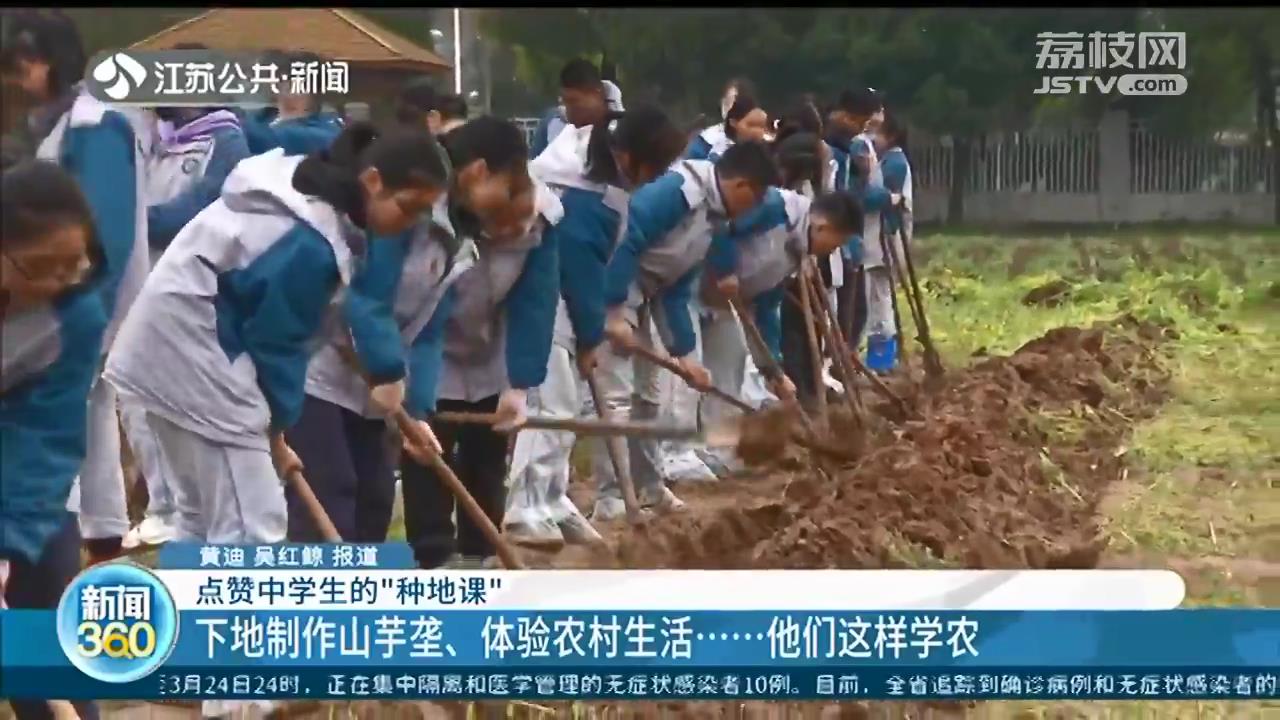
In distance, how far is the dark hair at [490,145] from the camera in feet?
11.8

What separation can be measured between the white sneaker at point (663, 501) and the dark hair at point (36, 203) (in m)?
1.58

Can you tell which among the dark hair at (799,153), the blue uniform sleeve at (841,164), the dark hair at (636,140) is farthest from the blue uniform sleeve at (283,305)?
the blue uniform sleeve at (841,164)

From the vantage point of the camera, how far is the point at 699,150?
3.68m

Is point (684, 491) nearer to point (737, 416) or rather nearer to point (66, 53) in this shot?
point (737, 416)

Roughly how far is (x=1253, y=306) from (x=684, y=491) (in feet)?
4.96

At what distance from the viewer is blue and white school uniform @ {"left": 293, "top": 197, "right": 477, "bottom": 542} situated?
3695 millimetres

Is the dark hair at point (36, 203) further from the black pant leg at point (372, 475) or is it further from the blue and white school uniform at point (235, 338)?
the black pant leg at point (372, 475)

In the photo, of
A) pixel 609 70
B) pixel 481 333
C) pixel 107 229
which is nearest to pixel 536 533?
pixel 481 333

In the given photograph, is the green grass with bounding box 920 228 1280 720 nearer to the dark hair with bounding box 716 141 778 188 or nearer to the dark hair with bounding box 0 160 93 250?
the dark hair with bounding box 716 141 778 188

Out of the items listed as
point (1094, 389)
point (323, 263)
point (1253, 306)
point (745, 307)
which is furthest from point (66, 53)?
point (1253, 306)

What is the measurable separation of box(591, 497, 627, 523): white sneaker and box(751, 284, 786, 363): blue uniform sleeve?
579 mm

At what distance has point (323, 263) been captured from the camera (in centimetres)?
366

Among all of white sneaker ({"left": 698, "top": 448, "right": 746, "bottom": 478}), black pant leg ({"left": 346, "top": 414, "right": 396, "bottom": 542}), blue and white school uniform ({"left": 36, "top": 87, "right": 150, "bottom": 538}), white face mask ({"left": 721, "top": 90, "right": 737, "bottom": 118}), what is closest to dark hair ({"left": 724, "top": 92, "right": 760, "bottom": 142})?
white face mask ({"left": 721, "top": 90, "right": 737, "bottom": 118})

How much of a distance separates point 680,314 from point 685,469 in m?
0.42
